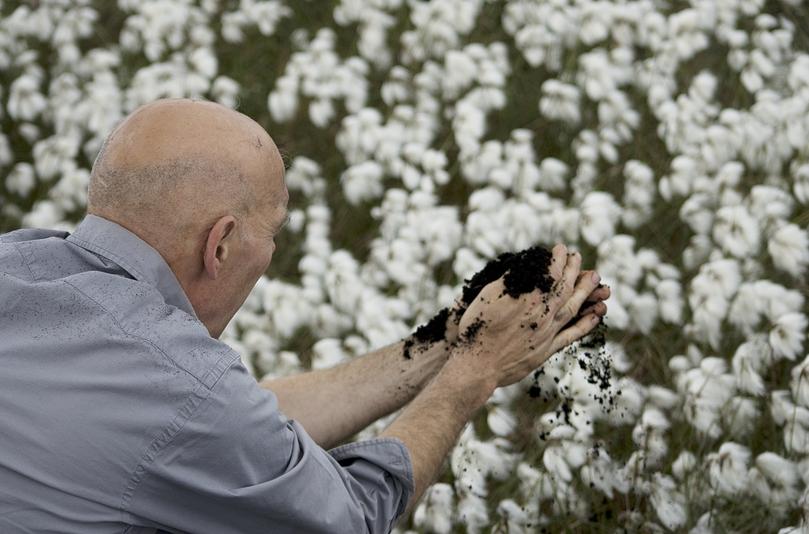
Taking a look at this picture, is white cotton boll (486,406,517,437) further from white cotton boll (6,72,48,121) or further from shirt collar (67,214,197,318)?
white cotton boll (6,72,48,121)

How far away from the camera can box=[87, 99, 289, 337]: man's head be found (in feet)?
7.15

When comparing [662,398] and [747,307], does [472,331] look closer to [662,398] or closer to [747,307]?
[662,398]

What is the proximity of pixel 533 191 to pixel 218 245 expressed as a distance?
2.99 metres

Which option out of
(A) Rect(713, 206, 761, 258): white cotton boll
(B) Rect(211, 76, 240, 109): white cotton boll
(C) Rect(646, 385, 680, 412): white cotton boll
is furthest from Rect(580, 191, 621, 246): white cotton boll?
(B) Rect(211, 76, 240, 109): white cotton boll

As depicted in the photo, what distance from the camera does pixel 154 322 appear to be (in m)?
2.06

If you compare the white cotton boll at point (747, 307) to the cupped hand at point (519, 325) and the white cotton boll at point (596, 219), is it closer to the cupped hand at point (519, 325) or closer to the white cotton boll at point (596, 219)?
the white cotton boll at point (596, 219)

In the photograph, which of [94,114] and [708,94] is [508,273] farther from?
[94,114]

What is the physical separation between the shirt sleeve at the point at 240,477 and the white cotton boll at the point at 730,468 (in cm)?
131

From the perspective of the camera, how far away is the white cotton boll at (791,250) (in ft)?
13.0

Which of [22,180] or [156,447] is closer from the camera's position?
[156,447]

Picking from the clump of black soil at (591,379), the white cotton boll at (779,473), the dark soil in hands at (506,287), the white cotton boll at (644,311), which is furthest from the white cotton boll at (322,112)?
the white cotton boll at (779,473)

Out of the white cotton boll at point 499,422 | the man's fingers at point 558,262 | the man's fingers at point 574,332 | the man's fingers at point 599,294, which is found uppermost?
the man's fingers at point 558,262

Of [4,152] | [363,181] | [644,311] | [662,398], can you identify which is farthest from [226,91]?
[662,398]

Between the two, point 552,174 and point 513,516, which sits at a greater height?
point 513,516
